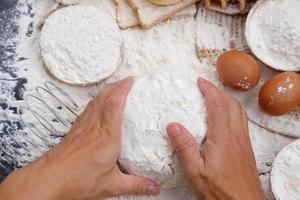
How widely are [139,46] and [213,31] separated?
0.20 metres

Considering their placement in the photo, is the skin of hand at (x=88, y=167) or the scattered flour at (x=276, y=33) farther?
the scattered flour at (x=276, y=33)

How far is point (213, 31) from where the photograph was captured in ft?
4.65

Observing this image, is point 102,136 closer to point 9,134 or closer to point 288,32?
point 9,134

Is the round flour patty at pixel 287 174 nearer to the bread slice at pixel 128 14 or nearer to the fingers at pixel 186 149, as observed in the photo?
the fingers at pixel 186 149

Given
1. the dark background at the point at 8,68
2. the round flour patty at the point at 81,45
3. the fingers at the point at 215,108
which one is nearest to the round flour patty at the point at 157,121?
the fingers at the point at 215,108

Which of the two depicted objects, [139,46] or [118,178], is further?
[139,46]

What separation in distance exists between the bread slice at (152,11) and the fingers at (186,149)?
12.9 inches

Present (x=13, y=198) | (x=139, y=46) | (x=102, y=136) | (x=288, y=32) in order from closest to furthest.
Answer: (x=13, y=198), (x=102, y=136), (x=288, y=32), (x=139, y=46)

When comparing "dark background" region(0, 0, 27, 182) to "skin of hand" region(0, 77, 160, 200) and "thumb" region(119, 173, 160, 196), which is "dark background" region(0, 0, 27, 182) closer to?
"skin of hand" region(0, 77, 160, 200)

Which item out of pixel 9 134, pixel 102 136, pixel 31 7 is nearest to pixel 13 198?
pixel 102 136

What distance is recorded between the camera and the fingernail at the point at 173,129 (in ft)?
3.92

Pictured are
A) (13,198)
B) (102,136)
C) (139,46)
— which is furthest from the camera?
(139,46)

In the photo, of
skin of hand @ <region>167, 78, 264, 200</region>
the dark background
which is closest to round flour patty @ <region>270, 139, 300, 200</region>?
skin of hand @ <region>167, 78, 264, 200</region>

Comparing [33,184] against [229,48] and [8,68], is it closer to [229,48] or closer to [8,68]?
[8,68]
